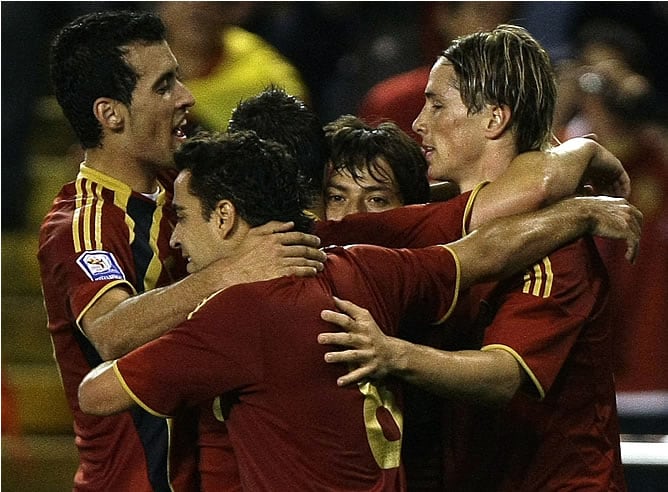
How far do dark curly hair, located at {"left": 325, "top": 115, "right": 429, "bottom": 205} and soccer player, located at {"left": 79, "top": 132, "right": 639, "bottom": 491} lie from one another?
422 mm

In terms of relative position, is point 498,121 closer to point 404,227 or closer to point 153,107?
point 404,227

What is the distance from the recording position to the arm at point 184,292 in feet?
8.78

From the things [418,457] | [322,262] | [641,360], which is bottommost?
[641,360]

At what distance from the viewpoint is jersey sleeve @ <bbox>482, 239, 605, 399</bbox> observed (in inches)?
113

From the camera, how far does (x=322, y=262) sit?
2.73 m

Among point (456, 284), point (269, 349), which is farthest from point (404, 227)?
point (269, 349)

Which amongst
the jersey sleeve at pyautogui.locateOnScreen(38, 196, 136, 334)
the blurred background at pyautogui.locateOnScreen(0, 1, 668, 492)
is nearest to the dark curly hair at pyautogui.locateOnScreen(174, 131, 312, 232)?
the jersey sleeve at pyautogui.locateOnScreen(38, 196, 136, 334)

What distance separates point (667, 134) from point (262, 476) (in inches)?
113

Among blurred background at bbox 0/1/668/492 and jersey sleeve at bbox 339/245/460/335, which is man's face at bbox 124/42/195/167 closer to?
jersey sleeve at bbox 339/245/460/335

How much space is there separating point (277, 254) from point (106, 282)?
0.49 m

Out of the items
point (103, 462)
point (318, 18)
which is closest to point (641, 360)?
point (318, 18)

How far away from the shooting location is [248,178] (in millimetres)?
2693

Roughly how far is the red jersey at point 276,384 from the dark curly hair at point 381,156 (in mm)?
567

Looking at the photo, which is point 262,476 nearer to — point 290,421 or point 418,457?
point 290,421
